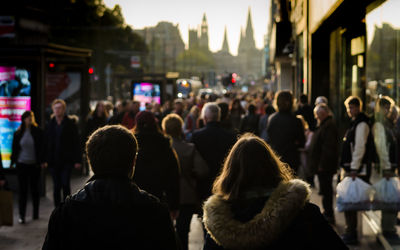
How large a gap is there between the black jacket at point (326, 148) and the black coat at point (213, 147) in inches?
101

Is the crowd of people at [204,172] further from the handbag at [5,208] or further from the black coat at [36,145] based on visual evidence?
the handbag at [5,208]

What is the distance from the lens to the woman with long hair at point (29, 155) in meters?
10.7

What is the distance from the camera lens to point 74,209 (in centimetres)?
339

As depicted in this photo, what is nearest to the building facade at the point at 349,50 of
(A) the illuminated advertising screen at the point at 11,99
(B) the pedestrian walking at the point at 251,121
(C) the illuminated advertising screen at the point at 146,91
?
(B) the pedestrian walking at the point at 251,121

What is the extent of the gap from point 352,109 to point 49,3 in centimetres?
2702

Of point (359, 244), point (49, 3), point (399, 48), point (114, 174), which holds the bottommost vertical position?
point (359, 244)


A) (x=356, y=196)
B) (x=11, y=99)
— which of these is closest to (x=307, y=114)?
(x=11, y=99)

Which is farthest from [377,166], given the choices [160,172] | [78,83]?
[78,83]

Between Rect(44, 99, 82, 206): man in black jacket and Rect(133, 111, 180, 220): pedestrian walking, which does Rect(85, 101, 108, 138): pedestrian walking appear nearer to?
Rect(44, 99, 82, 206): man in black jacket

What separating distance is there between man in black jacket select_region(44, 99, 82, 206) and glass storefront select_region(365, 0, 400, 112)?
4.37 m

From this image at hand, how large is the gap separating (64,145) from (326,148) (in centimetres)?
378

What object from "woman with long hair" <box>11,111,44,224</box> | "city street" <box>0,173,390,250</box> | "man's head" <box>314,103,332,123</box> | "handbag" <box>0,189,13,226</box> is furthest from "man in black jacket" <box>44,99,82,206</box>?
"man's head" <box>314,103,332,123</box>

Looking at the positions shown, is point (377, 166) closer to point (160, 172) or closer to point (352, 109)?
point (352, 109)

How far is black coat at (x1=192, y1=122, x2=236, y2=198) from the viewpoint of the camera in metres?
7.57
